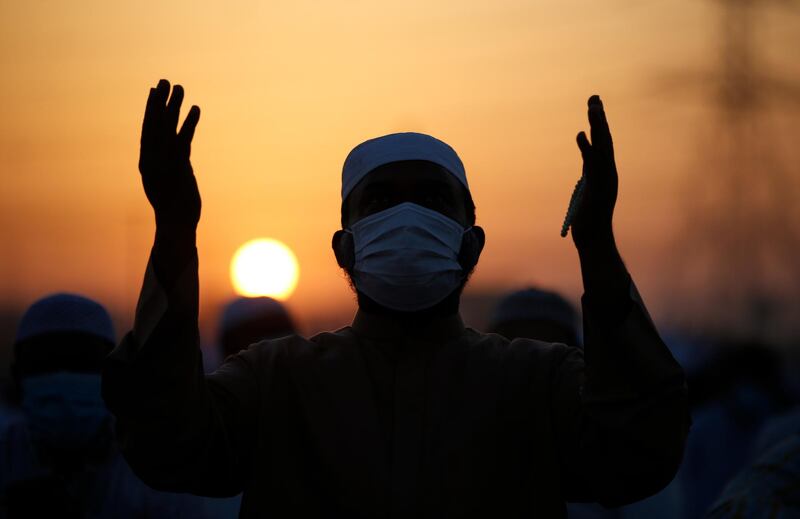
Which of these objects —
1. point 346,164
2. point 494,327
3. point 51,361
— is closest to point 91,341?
point 51,361

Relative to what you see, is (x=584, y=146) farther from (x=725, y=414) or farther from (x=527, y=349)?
(x=725, y=414)

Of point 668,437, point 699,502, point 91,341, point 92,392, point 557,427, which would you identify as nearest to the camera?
point 668,437

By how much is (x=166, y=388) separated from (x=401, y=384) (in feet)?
2.35

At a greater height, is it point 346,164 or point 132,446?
point 346,164

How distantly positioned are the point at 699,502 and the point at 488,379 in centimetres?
696

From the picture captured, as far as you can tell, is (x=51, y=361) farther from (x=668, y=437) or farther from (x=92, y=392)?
(x=668, y=437)

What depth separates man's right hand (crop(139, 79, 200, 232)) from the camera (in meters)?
3.03

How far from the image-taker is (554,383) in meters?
3.37

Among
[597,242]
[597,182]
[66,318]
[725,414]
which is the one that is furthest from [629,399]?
[725,414]

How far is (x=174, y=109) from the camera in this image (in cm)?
308

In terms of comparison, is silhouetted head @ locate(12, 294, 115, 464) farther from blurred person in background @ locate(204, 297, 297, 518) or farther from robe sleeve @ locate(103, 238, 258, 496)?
robe sleeve @ locate(103, 238, 258, 496)

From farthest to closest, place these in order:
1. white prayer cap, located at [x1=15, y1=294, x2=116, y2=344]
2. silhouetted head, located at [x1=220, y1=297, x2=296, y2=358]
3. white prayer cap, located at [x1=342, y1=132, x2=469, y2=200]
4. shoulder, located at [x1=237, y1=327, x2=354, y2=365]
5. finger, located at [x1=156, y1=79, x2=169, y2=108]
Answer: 1. silhouetted head, located at [x1=220, y1=297, x2=296, y2=358]
2. white prayer cap, located at [x1=15, y1=294, x2=116, y2=344]
3. white prayer cap, located at [x1=342, y1=132, x2=469, y2=200]
4. shoulder, located at [x1=237, y1=327, x2=354, y2=365]
5. finger, located at [x1=156, y1=79, x2=169, y2=108]

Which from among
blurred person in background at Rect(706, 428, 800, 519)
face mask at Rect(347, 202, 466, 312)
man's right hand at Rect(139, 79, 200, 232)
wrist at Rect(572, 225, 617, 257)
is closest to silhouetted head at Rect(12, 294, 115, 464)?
face mask at Rect(347, 202, 466, 312)

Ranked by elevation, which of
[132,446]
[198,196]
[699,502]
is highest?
[198,196]
